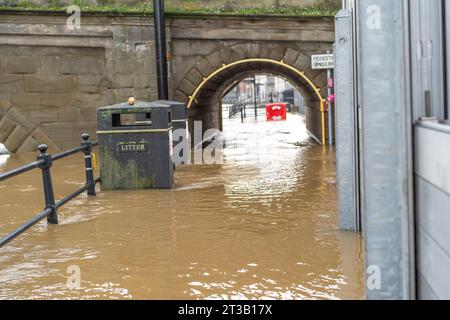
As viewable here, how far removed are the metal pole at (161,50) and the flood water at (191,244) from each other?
585 cm

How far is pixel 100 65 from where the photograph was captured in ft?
56.6

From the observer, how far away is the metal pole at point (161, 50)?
53.8 ft

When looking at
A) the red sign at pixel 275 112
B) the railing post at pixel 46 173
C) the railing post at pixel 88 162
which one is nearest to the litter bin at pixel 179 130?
the railing post at pixel 88 162

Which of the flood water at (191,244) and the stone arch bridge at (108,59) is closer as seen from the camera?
the flood water at (191,244)

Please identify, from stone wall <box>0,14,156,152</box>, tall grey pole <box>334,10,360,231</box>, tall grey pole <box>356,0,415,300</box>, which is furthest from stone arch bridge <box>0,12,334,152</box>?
tall grey pole <box>356,0,415,300</box>

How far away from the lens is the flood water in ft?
16.4

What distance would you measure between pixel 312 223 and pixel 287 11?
11.3 meters

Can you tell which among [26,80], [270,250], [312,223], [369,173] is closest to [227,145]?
[26,80]

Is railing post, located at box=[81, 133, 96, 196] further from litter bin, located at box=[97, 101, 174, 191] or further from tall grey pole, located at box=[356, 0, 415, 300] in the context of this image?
tall grey pole, located at box=[356, 0, 415, 300]

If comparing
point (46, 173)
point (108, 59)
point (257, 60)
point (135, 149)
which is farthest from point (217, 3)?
point (46, 173)

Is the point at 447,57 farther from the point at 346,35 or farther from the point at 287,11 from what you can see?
the point at 287,11

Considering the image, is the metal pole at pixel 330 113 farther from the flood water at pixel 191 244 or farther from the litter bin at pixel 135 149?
the litter bin at pixel 135 149

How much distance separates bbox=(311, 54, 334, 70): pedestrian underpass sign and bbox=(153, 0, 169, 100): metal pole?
12.3 feet

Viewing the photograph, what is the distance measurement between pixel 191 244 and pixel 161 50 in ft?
Result: 35.4
